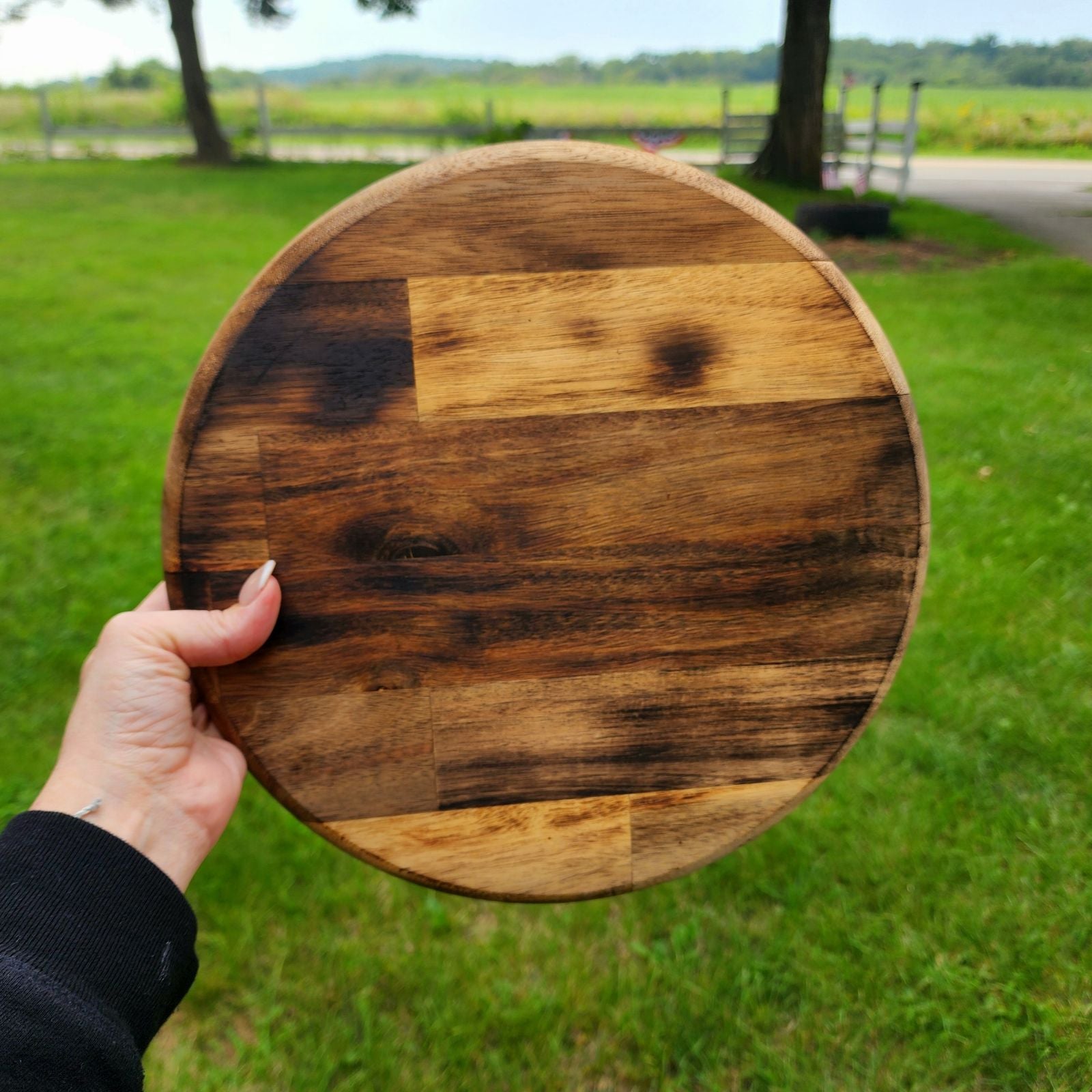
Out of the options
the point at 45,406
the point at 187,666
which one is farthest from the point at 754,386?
the point at 45,406

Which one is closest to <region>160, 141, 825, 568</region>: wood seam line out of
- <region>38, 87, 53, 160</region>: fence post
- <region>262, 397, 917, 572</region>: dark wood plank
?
<region>262, 397, 917, 572</region>: dark wood plank

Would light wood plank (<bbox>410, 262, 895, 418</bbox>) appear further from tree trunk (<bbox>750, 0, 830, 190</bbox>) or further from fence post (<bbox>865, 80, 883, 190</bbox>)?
fence post (<bbox>865, 80, 883, 190</bbox>)

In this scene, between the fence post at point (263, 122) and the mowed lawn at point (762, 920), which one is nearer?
the mowed lawn at point (762, 920)

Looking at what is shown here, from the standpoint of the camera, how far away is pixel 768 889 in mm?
2184

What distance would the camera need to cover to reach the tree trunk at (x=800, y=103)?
37.1ft

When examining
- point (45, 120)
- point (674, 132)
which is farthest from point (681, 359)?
point (45, 120)

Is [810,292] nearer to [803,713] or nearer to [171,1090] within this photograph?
[803,713]

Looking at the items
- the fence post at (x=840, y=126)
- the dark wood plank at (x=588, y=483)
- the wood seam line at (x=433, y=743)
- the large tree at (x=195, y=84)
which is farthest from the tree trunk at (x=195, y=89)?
the wood seam line at (x=433, y=743)

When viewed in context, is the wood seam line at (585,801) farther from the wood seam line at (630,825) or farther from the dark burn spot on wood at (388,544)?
the dark burn spot on wood at (388,544)

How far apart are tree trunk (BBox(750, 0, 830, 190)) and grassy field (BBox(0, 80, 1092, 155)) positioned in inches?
112

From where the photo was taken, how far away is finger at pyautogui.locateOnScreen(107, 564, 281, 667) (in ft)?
3.72

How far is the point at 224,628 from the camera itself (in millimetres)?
1133

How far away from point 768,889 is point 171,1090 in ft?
4.60

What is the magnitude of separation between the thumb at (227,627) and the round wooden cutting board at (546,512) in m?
0.03
